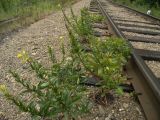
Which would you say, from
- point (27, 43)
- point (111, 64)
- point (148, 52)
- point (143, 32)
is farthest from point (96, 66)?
point (143, 32)

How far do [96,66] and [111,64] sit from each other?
0.18 m

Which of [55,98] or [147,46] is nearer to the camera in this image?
[55,98]

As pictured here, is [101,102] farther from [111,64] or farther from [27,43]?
[27,43]

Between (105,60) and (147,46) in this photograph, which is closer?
(105,60)

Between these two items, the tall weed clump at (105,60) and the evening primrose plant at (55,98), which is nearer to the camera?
the evening primrose plant at (55,98)

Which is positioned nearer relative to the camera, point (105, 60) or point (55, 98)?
point (55, 98)

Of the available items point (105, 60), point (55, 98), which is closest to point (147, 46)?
point (105, 60)

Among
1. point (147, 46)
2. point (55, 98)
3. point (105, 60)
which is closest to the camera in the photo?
point (55, 98)

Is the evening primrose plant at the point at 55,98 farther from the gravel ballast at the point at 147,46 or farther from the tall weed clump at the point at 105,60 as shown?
the gravel ballast at the point at 147,46

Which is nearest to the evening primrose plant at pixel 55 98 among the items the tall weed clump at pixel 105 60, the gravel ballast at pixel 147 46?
the tall weed clump at pixel 105 60

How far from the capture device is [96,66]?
12.5 ft

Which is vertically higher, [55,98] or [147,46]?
[55,98]

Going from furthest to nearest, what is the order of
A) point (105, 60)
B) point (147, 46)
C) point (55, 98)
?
1. point (147, 46)
2. point (105, 60)
3. point (55, 98)

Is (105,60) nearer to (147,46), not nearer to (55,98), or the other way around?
(55,98)
